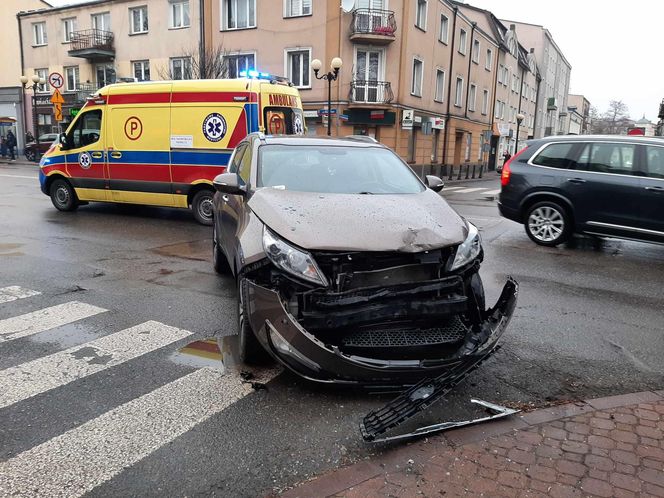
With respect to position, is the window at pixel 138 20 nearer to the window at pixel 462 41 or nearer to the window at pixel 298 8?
the window at pixel 298 8

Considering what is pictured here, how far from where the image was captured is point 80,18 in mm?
35219

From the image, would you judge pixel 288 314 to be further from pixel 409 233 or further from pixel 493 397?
pixel 493 397

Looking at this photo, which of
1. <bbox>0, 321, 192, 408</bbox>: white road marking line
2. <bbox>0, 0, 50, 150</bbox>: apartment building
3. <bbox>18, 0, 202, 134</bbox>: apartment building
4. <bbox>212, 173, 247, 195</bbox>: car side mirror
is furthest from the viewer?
<bbox>0, 0, 50, 150</bbox>: apartment building

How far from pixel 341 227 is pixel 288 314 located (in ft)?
2.34

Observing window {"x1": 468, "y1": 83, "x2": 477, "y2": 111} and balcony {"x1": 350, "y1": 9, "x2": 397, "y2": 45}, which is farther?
window {"x1": 468, "y1": 83, "x2": 477, "y2": 111}

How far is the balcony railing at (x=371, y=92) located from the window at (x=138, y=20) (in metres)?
14.2

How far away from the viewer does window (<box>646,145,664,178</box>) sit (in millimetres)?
7914

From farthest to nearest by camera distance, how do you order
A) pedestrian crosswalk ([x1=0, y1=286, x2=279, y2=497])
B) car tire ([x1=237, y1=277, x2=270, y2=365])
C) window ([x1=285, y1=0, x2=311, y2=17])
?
1. window ([x1=285, y1=0, x2=311, y2=17])
2. car tire ([x1=237, y1=277, x2=270, y2=365])
3. pedestrian crosswalk ([x1=0, y1=286, x2=279, y2=497])

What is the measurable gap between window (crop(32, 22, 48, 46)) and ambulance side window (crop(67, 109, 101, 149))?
31950mm

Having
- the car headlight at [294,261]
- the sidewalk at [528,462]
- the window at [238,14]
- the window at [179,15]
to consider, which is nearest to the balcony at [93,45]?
the window at [179,15]

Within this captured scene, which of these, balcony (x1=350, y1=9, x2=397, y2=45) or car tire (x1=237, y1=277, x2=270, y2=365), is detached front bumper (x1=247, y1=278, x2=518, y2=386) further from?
balcony (x1=350, y1=9, x2=397, y2=45)

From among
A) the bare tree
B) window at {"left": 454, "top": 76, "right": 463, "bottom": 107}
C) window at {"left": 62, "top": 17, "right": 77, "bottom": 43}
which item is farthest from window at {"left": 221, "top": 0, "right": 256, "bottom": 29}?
window at {"left": 454, "top": 76, "right": 463, "bottom": 107}

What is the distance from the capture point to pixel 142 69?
33.4 meters

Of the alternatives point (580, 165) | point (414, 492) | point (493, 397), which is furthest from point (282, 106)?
point (414, 492)
